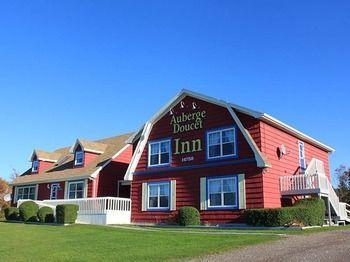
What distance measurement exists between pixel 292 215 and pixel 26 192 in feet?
91.1

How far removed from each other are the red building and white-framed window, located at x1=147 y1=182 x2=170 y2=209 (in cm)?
6

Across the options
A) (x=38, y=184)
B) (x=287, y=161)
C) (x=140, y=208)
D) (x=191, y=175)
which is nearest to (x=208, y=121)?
(x=191, y=175)

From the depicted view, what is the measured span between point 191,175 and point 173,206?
232 centimetres

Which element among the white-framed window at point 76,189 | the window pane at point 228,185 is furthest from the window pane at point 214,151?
the white-framed window at point 76,189

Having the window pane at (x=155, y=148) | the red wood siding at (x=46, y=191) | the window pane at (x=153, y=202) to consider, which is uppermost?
the window pane at (x=155, y=148)

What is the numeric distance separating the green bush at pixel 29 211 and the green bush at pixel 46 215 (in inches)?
43.3

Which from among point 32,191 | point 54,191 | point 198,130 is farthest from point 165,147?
point 32,191

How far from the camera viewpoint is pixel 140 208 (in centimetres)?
2883

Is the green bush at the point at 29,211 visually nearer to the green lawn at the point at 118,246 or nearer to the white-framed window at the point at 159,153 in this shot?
the white-framed window at the point at 159,153

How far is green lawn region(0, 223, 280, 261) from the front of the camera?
43.1 ft

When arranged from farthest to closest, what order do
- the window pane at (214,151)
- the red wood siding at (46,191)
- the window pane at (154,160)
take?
the red wood siding at (46,191) < the window pane at (154,160) < the window pane at (214,151)

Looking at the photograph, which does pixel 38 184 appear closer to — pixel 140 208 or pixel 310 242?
pixel 140 208

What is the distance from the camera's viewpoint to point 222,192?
24.8 m

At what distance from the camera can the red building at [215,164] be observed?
2375cm
